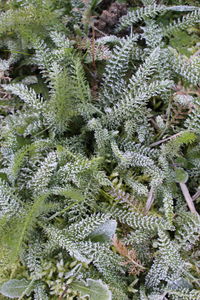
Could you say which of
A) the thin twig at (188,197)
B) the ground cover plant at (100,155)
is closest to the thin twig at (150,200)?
the ground cover plant at (100,155)

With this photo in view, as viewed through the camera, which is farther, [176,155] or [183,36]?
[183,36]

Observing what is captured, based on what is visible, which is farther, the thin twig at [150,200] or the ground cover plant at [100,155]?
the thin twig at [150,200]

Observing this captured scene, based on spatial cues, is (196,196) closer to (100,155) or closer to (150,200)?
(150,200)

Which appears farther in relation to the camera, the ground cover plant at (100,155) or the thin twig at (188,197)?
the thin twig at (188,197)

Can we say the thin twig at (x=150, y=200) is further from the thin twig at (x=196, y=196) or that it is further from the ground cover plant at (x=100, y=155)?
the thin twig at (x=196, y=196)

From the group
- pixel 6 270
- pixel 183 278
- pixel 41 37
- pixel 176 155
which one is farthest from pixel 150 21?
pixel 6 270

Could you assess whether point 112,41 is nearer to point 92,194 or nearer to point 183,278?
point 92,194

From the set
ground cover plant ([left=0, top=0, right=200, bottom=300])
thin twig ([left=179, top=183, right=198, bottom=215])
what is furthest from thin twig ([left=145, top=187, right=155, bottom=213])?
thin twig ([left=179, top=183, right=198, bottom=215])

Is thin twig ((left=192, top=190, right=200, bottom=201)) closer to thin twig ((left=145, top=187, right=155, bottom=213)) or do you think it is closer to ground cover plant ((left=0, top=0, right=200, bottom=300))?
ground cover plant ((left=0, top=0, right=200, bottom=300))
